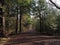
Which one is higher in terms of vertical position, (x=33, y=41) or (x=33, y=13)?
(x=33, y=13)

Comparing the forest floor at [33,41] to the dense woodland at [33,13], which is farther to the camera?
the dense woodland at [33,13]

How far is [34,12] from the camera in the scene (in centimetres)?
5797

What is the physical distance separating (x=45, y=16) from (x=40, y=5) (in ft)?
12.5

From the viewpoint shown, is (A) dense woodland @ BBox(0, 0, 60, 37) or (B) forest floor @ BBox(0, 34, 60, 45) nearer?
(B) forest floor @ BBox(0, 34, 60, 45)

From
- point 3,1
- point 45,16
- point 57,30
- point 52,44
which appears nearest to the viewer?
point 52,44

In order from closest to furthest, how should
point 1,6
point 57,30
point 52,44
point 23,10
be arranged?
point 52,44 < point 1,6 < point 57,30 < point 23,10

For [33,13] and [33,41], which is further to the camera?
[33,13]

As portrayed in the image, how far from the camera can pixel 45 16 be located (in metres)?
55.9

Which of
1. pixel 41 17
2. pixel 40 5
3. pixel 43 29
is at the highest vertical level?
pixel 40 5

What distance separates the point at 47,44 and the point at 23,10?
35.5 m

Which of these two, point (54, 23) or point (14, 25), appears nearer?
point (54, 23)

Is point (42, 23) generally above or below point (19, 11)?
below

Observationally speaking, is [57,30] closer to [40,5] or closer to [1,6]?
[40,5]

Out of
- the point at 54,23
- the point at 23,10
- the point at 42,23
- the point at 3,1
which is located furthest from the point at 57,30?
the point at 3,1
